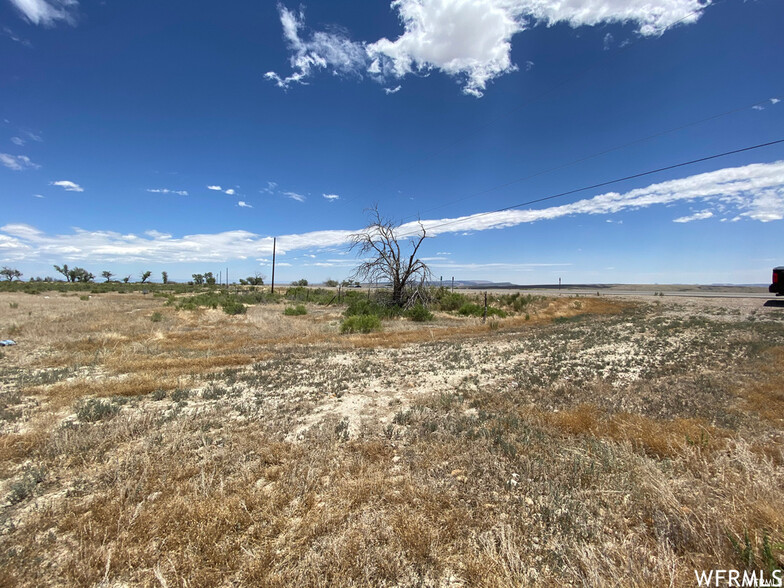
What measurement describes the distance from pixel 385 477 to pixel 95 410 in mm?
4787

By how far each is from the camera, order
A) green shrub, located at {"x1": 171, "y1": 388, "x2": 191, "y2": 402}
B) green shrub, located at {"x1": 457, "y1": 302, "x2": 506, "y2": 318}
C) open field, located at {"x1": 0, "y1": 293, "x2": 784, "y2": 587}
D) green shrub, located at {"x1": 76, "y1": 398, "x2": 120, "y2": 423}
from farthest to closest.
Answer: green shrub, located at {"x1": 457, "y1": 302, "x2": 506, "y2": 318} → green shrub, located at {"x1": 171, "y1": 388, "x2": 191, "y2": 402} → green shrub, located at {"x1": 76, "y1": 398, "x2": 120, "y2": 423} → open field, located at {"x1": 0, "y1": 293, "x2": 784, "y2": 587}

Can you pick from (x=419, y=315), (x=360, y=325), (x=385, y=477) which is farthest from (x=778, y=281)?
(x=385, y=477)

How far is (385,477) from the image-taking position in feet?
11.4

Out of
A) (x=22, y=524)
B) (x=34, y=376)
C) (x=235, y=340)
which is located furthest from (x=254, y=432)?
(x=235, y=340)

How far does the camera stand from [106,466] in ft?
11.9

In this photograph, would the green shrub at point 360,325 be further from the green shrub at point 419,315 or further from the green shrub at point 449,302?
the green shrub at point 449,302

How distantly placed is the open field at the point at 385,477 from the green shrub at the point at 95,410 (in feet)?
0.10

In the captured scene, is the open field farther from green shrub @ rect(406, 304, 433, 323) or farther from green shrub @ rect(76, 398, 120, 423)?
green shrub @ rect(406, 304, 433, 323)

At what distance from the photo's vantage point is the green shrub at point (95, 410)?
495 centimetres

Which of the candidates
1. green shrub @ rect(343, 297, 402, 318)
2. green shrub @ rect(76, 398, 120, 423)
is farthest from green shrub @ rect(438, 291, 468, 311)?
green shrub @ rect(76, 398, 120, 423)

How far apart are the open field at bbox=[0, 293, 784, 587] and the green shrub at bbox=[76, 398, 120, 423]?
30 millimetres

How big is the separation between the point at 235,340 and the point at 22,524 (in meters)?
9.93

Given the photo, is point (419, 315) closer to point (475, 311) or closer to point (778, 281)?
point (475, 311)

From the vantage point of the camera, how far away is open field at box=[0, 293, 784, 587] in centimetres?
235
